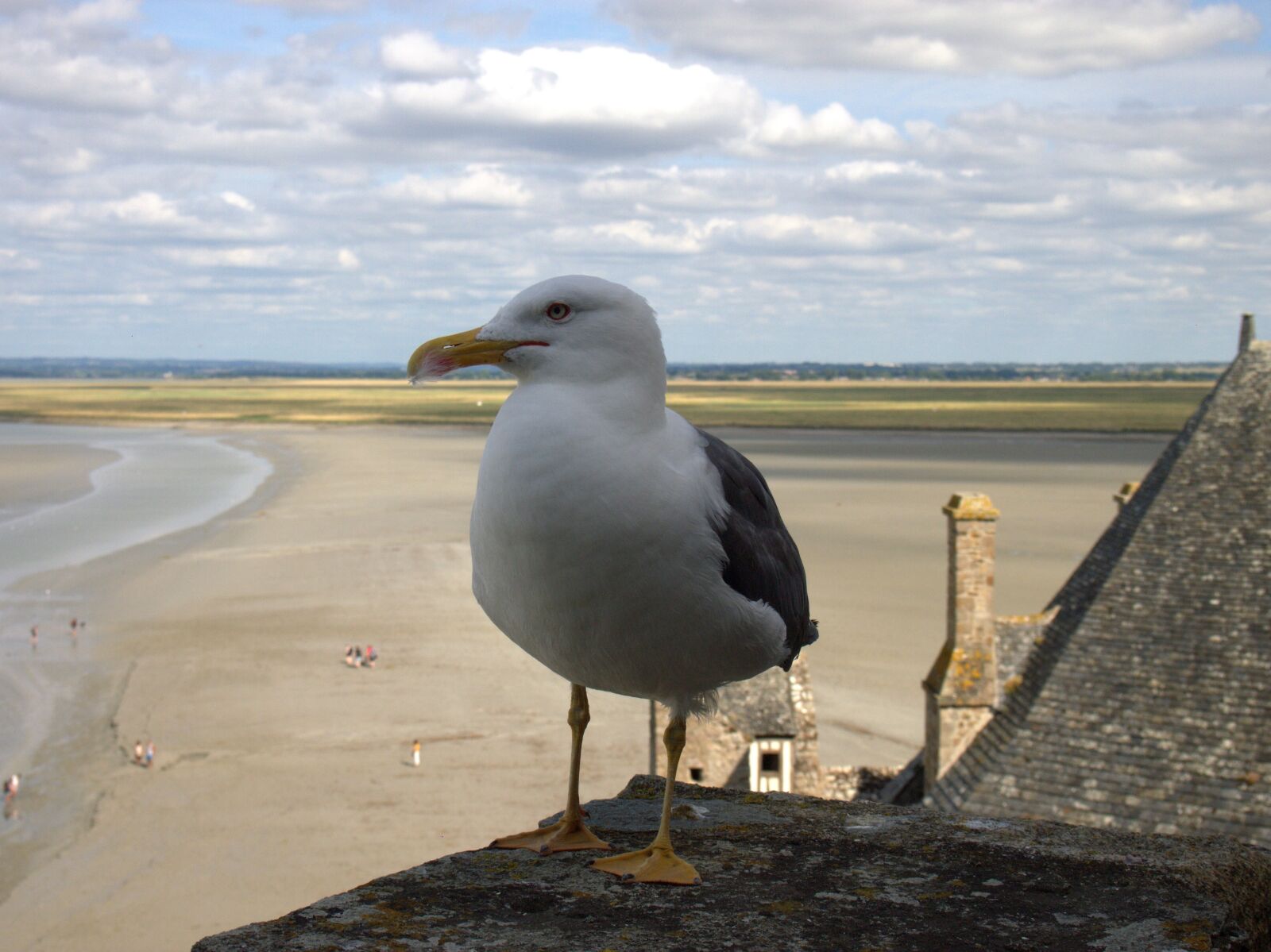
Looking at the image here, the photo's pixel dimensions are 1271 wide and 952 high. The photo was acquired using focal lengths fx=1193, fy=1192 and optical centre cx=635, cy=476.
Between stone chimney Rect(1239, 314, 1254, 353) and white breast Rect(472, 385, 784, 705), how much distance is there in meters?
20.6

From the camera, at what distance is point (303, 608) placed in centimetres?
4828

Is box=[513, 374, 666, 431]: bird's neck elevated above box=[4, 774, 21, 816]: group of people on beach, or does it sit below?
above

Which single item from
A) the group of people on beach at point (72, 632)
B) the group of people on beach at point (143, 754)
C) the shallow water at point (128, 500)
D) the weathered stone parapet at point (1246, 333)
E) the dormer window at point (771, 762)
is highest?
the weathered stone parapet at point (1246, 333)

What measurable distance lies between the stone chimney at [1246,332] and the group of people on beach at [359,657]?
95.6ft

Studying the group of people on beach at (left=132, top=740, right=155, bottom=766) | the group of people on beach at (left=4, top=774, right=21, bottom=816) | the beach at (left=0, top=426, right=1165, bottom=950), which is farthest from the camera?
the group of people on beach at (left=132, top=740, right=155, bottom=766)

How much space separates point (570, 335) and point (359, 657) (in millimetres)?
38609

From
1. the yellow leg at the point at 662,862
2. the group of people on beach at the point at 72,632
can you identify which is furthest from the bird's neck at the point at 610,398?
the group of people on beach at the point at 72,632

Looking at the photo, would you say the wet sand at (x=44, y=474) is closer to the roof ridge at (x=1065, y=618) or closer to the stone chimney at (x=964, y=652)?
the stone chimney at (x=964, y=652)

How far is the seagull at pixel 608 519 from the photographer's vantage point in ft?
14.1

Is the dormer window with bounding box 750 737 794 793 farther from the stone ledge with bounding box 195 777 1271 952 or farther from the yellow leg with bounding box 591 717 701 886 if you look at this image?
the yellow leg with bounding box 591 717 701 886

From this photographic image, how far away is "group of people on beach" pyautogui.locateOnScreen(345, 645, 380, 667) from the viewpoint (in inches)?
1612

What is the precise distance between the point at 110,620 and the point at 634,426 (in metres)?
44.7

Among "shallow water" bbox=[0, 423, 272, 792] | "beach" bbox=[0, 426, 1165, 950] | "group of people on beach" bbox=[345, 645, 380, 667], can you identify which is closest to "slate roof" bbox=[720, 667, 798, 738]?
"beach" bbox=[0, 426, 1165, 950]

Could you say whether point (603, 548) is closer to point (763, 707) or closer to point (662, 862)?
point (662, 862)
